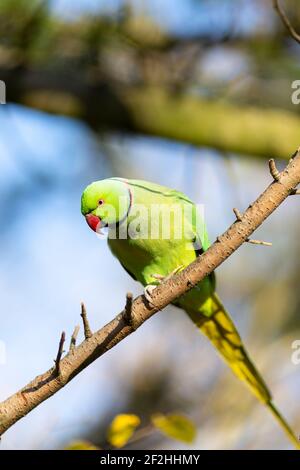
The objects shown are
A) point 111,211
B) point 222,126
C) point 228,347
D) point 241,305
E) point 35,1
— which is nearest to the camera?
point 111,211

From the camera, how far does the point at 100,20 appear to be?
379cm

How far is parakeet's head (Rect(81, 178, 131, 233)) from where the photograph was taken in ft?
8.28

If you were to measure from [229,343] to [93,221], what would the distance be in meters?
0.89

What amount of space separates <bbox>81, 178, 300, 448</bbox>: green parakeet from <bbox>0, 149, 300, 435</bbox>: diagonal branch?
1.15 feet

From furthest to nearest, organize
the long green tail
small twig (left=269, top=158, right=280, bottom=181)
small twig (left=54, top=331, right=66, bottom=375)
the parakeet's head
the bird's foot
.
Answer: the long green tail
the parakeet's head
the bird's foot
small twig (left=269, top=158, right=280, bottom=181)
small twig (left=54, top=331, right=66, bottom=375)

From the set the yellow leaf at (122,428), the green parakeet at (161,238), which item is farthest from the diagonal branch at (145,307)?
the green parakeet at (161,238)

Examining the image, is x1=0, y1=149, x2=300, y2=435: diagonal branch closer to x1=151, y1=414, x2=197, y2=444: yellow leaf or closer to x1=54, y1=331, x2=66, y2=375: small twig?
x1=54, y1=331, x2=66, y2=375: small twig

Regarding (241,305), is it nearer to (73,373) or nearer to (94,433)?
(94,433)

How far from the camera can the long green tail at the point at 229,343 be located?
292 cm

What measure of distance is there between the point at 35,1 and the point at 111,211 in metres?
1.64

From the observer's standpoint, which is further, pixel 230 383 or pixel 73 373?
pixel 230 383

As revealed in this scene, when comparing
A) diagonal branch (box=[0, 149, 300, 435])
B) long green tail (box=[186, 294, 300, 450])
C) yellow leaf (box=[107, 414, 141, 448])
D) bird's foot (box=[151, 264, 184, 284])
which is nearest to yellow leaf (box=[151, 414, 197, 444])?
yellow leaf (box=[107, 414, 141, 448])

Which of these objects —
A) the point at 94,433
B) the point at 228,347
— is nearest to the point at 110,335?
the point at 228,347
